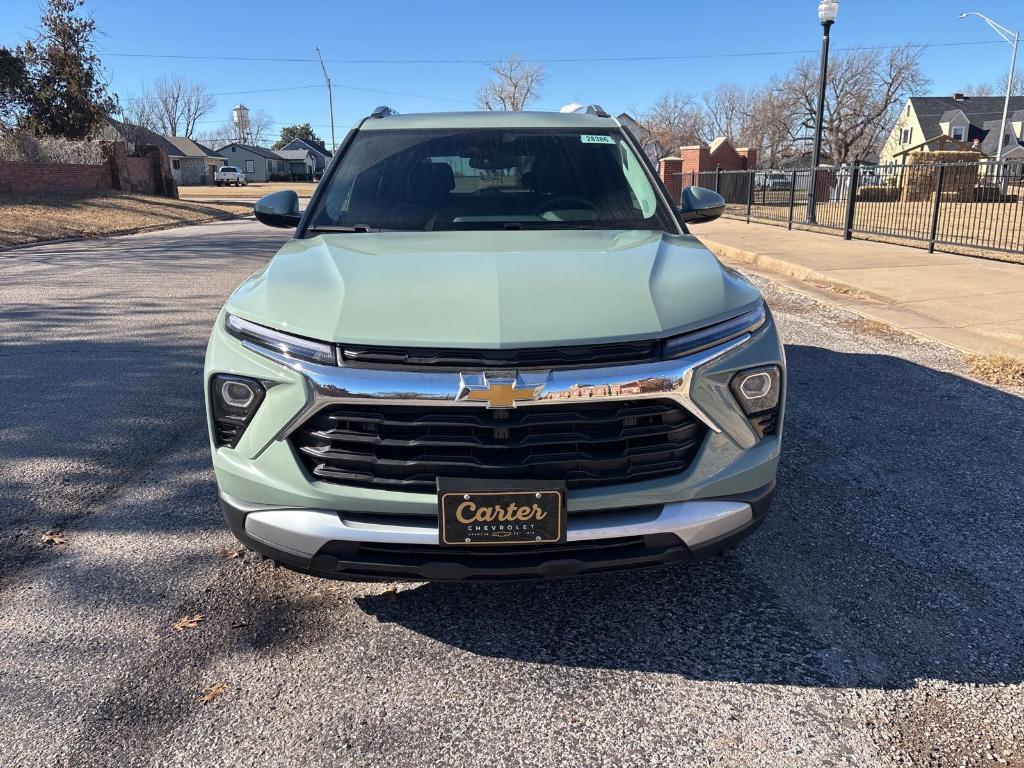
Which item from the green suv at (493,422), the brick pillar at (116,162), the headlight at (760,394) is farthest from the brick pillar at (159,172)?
the headlight at (760,394)

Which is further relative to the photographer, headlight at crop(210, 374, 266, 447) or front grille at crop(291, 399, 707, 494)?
headlight at crop(210, 374, 266, 447)

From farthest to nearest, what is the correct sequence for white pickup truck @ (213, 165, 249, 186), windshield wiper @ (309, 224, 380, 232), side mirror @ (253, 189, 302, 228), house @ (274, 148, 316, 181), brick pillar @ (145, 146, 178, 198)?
house @ (274, 148, 316, 181) < white pickup truck @ (213, 165, 249, 186) < brick pillar @ (145, 146, 178, 198) < side mirror @ (253, 189, 302, 228) < windshield wiper @ (309, 224, 380, 232)

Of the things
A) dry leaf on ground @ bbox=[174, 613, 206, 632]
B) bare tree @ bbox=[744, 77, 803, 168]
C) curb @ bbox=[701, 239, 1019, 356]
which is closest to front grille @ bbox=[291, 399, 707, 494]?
dry leaf on ground @ bbox=[174, 613, 206, 632]

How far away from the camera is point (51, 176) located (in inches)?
1045

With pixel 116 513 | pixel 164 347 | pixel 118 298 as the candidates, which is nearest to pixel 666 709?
pixel 116 513

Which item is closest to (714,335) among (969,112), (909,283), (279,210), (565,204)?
(565,204)

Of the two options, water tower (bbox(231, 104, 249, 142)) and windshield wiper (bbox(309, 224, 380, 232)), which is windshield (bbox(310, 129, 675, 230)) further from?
water tower (bbox(231, 104, 249, 142))

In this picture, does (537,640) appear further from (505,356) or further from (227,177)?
(227,177)

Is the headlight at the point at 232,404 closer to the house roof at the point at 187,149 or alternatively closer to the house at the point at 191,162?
the house at the point at 191,162

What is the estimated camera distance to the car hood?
2203 mm

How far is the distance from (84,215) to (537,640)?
24.4 metres

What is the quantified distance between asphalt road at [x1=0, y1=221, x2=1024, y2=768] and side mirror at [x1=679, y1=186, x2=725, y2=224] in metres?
1.35

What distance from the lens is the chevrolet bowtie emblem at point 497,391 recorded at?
2.12 metres

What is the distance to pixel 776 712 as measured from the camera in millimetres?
2205
